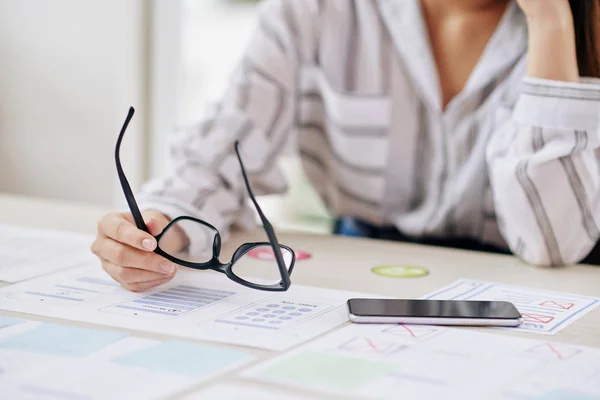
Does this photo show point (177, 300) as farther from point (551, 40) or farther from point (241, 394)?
point (551, 40)

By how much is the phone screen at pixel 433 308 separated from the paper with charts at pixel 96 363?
0.15 metres

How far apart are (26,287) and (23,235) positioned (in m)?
0.27

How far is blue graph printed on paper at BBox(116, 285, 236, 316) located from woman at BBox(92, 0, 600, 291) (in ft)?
0.58

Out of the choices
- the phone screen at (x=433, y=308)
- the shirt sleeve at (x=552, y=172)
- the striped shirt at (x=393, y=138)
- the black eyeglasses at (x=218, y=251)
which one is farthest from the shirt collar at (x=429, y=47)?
the phone screen at (x=433, y=308)

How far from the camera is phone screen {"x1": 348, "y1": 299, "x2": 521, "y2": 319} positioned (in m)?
0.68

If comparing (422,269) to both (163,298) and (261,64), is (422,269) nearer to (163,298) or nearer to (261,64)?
(163,298)

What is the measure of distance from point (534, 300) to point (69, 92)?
1714 mm

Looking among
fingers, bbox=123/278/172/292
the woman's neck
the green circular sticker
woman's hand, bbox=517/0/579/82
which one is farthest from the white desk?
the woman's neck

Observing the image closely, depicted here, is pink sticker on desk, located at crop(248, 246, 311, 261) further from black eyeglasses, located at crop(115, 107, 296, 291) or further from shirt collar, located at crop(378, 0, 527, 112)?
shirt collar, located at crop(378, 0, 527, 112)

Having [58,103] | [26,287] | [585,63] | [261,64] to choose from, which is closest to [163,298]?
[26,287]

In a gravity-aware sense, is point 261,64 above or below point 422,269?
above

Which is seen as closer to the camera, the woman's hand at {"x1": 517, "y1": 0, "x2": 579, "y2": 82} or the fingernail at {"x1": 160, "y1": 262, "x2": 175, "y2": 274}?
the fingernail at {"x1": 160, "y1": 262, "x2": 175, "y2": 274}

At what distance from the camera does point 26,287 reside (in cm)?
78

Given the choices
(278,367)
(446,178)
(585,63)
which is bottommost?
(278,367)
